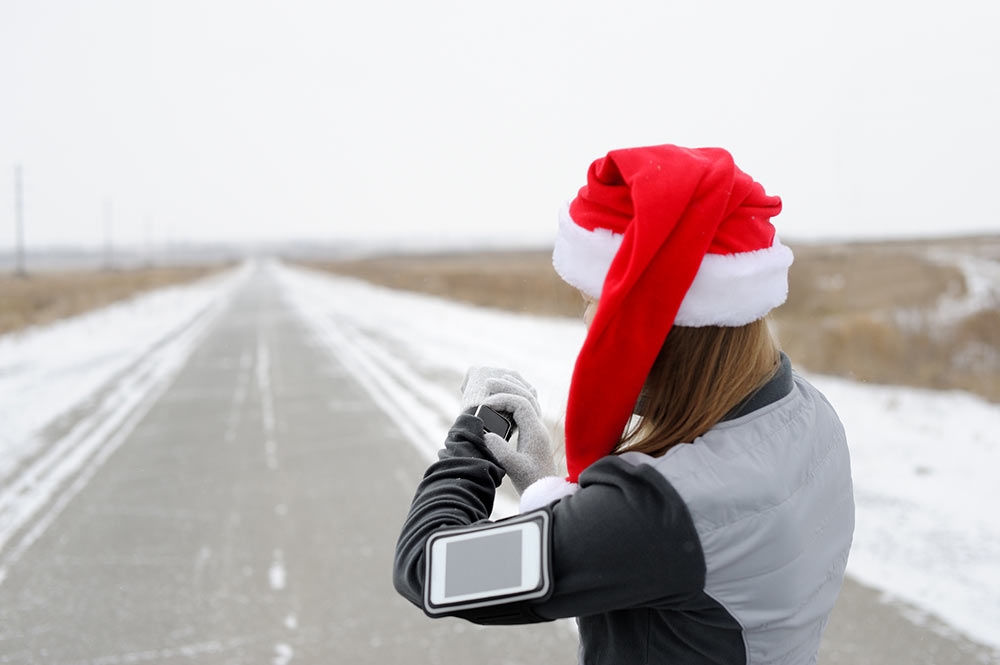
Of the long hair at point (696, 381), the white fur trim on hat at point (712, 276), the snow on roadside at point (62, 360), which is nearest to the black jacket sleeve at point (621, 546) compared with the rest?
the long hair at point (696, 381)

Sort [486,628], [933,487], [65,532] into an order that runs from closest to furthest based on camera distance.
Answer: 1. [486,628]
2. [65,532]
3. [933,487]

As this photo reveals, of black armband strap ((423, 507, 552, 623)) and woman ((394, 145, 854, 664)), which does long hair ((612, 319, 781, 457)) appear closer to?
woman ((394, 145, 854, 664))

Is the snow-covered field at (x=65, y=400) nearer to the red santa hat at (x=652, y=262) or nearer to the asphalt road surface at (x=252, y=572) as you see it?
the asphalt road surface at (x=252, y=572)

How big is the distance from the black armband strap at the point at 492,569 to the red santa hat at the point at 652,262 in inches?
4.8

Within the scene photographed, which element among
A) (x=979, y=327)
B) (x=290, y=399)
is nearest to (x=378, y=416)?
(x=290, y=399)

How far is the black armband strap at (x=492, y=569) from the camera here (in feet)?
3.11

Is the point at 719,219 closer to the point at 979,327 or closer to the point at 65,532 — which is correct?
the point at 65,532

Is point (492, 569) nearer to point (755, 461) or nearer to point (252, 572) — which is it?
point (755, 461)

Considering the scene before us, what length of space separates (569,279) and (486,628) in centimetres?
273

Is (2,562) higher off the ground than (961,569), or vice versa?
(961,569)

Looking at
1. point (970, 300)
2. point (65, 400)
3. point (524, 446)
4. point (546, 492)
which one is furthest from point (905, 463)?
point (970, 300)

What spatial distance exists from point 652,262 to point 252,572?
12.1 ft

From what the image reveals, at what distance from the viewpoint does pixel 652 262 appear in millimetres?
953

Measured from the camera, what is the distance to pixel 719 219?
99 cm
